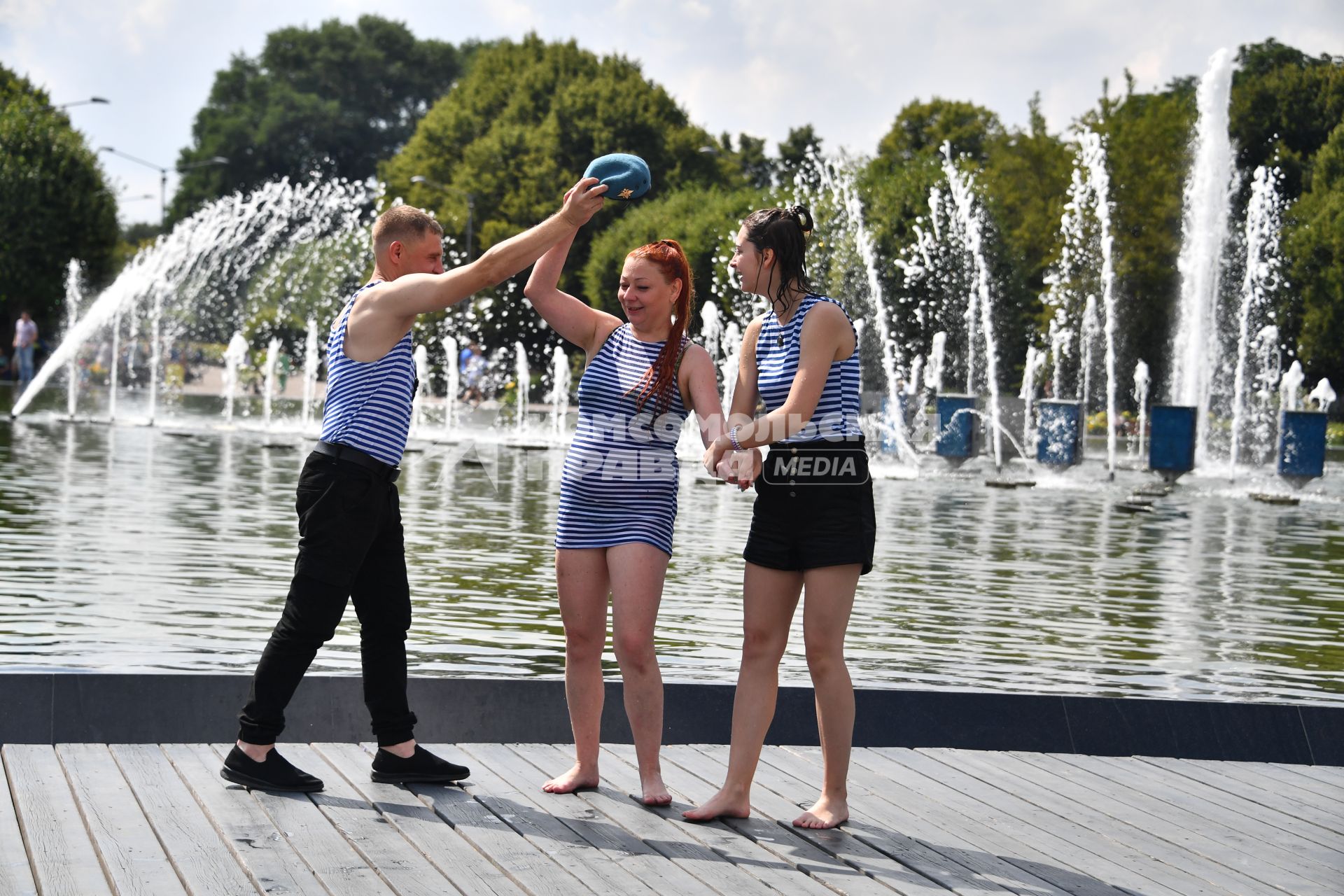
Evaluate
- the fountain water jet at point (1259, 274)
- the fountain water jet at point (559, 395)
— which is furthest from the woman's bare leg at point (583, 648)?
the fountain water jet at point (1259, 274)

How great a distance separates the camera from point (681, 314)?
5.18m

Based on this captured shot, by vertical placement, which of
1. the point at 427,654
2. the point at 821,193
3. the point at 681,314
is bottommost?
the point at 427,654

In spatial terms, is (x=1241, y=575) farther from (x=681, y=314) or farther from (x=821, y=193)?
(x=821, y=193)

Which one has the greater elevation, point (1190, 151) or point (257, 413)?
point (1190, 151)

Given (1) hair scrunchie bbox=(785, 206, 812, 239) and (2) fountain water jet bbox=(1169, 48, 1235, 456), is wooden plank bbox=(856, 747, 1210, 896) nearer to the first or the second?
(1) hair scrunchie bbox=(785, 206, 812, 239)

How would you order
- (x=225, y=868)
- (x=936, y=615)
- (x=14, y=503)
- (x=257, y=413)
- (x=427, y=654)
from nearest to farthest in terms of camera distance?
(x=225, y=868)
(x=427, y=654)
(x=936, y=615)
(x=14, y=503)
(x=257, y=413)

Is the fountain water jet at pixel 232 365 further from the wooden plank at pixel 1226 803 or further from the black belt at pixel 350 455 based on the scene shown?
the wooden plank at pixel 1226 803

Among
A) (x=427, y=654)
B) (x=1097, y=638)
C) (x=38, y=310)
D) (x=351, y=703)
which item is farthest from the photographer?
(x=38, y=310)

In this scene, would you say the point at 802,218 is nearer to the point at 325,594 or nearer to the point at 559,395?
the point at 325,594

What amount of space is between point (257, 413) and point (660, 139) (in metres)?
28.7

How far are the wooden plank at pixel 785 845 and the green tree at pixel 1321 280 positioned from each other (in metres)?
43.4

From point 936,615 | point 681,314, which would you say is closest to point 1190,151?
point 936,615

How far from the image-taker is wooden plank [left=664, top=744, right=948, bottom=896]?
429 centimetres

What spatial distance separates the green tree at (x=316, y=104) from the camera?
90562mm
